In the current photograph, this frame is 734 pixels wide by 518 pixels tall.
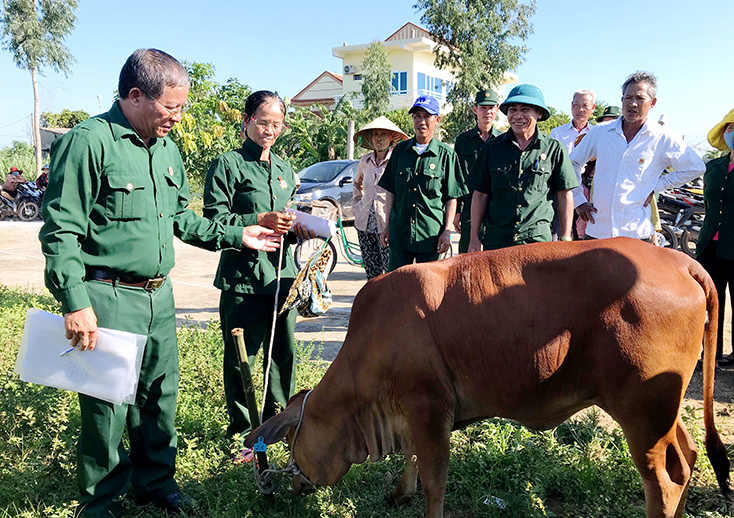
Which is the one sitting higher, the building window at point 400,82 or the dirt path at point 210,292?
the building window at point 400,82

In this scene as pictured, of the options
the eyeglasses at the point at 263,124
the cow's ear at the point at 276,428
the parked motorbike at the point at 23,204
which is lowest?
the cow's ear at the point at 276,428

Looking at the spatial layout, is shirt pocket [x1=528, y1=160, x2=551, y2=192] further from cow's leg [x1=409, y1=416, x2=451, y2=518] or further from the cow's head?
the cow's head

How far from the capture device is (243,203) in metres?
3.74

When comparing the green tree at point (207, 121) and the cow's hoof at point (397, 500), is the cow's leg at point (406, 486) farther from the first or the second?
the green tree at point (207, 121)

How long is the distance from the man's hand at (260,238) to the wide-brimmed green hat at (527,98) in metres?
1.84

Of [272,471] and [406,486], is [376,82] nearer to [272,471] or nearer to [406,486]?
[406,486]

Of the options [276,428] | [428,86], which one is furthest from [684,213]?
[428,86]

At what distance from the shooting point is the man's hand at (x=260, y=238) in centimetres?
348

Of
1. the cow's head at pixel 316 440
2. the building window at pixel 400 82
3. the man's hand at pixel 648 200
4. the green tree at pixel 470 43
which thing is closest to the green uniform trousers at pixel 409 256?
the man's hand at pixel 648 200

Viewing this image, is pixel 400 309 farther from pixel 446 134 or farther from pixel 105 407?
pixel 446 134

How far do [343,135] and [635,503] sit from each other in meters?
21.7

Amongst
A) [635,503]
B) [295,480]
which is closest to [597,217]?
[635,503]

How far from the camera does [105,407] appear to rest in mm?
2871

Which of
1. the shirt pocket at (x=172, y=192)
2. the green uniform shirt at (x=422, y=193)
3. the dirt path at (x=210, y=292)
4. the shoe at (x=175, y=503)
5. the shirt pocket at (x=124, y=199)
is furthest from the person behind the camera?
the green uniform shirt at (x=422, y=193)
